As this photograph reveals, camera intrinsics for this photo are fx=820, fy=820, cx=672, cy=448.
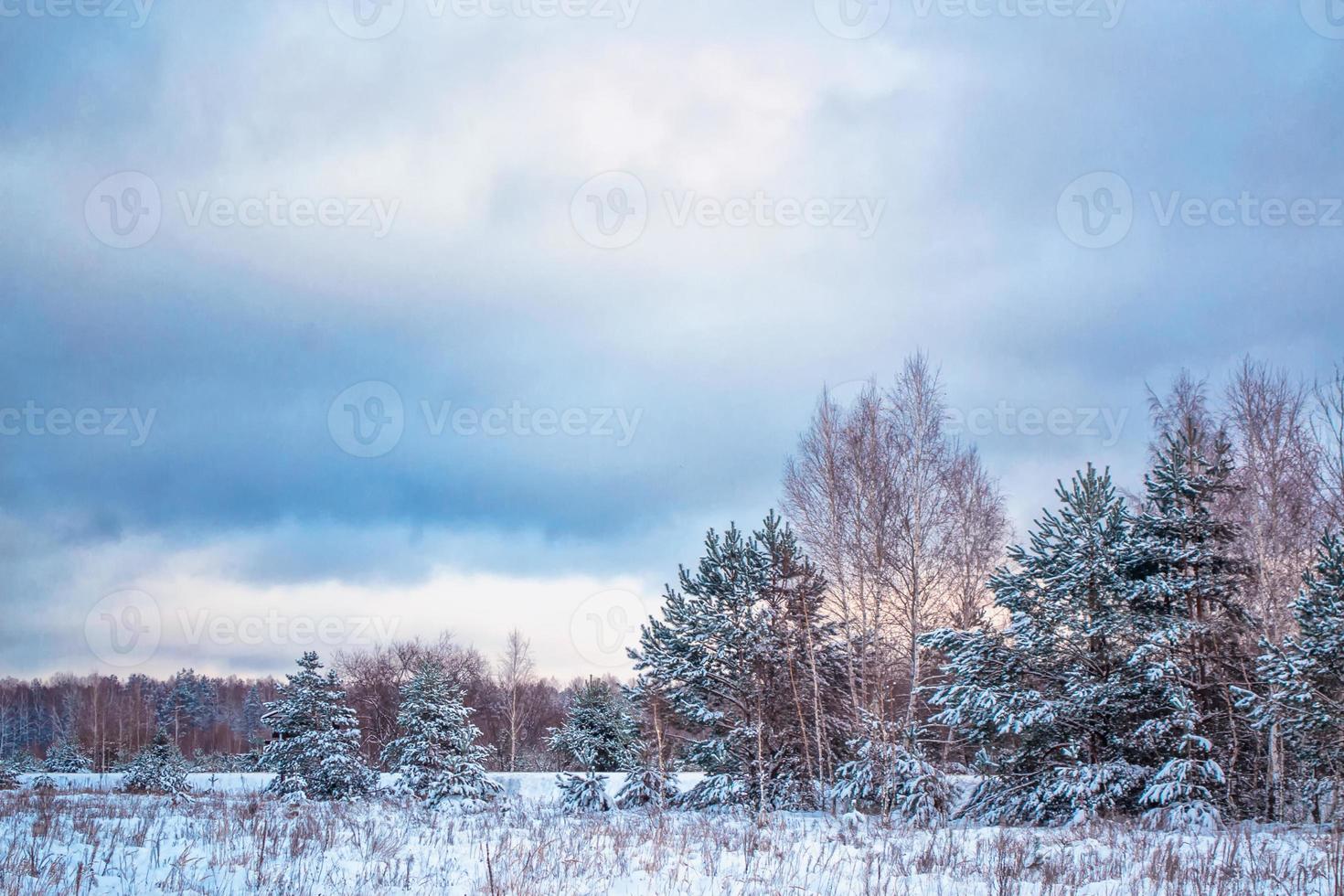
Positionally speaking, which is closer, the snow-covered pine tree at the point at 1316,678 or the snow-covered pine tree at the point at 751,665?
the snow-covered pine tree at the point at 1316,678

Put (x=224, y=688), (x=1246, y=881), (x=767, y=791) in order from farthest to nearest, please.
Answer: (x=224, y=688) < (x=767, y=791) < (x=1246, y=881)

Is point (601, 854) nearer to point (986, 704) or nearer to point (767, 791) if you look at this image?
point (986, 704)

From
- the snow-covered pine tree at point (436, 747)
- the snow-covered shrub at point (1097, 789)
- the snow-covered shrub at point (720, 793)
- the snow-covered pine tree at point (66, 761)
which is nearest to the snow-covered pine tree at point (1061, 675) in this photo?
the snow-covered shrub at point (1097, 789)

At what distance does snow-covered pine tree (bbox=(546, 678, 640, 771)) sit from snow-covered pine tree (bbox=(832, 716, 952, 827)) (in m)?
12.5

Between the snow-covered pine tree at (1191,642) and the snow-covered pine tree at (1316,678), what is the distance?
4.26ft

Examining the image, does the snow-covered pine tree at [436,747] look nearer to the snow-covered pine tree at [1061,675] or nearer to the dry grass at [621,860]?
the dry grass at [621,860]

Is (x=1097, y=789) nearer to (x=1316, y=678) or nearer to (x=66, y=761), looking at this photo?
(x=1316, y=678)

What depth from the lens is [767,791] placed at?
21453 mm

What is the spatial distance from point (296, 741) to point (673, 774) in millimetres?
10928

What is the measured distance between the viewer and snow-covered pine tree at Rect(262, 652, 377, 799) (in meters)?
23.3

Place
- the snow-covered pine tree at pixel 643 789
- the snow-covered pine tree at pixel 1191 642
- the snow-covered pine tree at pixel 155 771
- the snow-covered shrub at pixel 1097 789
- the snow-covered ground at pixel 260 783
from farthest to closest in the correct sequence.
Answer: the snow-covered ground at pixel 260 783 → the snow-covered pine tree at pixel 155 771 → the snow-covered pine tree at pixel 643 789 → the snow-covered shrub at pixel 1097 789 → the snow-covered pine tree at pixel 1191 642

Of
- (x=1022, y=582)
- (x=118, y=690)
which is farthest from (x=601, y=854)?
(x=118, y=690)

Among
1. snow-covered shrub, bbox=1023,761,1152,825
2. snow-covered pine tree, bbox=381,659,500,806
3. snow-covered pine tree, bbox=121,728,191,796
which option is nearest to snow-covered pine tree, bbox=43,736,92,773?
snow-covered pine tree, bbox=121,728,191,796

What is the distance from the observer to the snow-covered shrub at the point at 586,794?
22438mm
